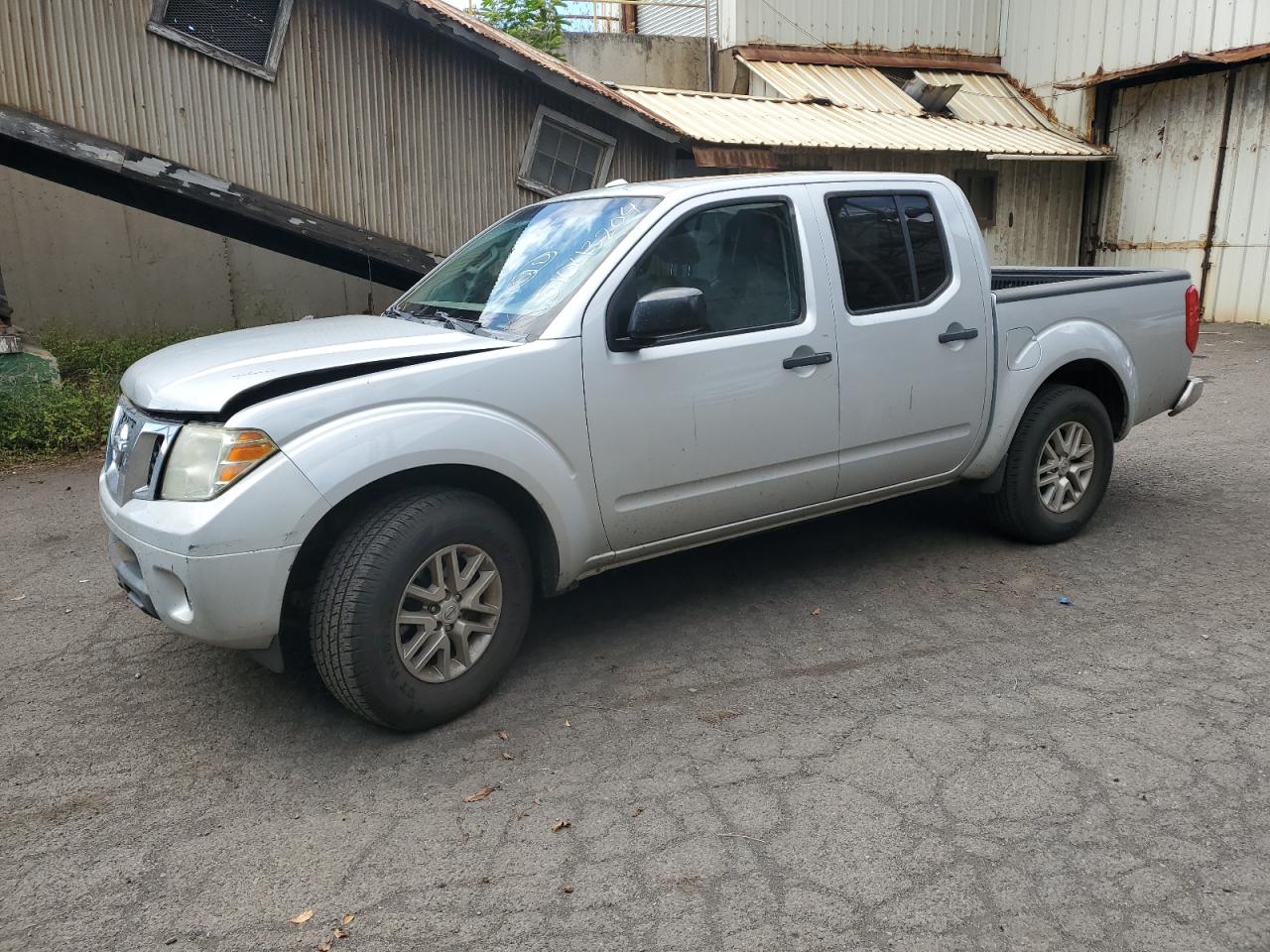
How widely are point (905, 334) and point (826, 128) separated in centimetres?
956

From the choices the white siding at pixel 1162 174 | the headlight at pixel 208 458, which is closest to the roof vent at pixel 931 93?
the white siding at pixel 1162 174

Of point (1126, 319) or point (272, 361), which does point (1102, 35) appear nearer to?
point (1126, 319)

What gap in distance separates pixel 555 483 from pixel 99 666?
2.08 metres

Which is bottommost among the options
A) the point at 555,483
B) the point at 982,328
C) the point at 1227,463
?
the point at 1227,463

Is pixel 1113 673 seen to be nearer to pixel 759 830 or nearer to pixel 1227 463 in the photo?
pixel 759 830

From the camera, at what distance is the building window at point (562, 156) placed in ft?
33.5

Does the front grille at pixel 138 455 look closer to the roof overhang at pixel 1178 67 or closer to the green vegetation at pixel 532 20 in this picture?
the green vegetation at pixel 532 20

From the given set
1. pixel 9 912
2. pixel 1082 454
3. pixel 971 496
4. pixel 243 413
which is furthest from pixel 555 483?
pixel 1082 454

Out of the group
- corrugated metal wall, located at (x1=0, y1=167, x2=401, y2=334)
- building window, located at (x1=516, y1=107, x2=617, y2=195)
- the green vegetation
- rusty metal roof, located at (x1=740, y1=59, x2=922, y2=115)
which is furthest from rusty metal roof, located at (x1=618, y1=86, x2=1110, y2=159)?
A: corrugated metal wall, located at (x1=0, y1=167, x2=401, y2=334)

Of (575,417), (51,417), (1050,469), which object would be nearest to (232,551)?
(575,417)

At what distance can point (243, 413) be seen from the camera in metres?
3.00

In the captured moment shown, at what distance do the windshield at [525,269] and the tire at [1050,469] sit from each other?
7.44ft

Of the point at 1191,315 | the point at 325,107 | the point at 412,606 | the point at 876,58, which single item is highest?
the point at 876,58

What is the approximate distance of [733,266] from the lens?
3.97 m
